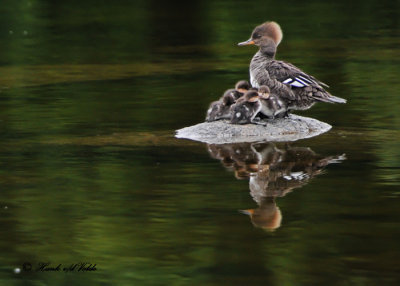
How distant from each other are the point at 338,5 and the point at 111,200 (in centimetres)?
1746

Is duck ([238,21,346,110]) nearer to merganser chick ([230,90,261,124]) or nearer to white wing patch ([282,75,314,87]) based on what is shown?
white wing patch ([282,75,314,87])

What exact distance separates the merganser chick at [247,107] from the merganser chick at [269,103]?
81 mm

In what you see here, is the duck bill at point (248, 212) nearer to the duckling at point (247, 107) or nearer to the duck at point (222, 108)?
the duckling at point (247, 107)

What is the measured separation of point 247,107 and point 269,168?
4.96 feet

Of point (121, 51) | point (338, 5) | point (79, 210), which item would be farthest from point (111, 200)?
point (338, 5)

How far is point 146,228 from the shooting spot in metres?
6.75

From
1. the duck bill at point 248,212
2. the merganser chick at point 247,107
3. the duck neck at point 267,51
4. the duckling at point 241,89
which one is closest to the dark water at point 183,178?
the duck bill at point 248,212

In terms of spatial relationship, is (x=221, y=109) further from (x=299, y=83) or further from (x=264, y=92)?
(x=299, y=83)

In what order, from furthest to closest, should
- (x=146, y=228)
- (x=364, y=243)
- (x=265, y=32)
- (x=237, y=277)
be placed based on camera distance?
1. (x=265, y=32)
2. (x=146, y=228)
3. (x=364, y=243)
4. (x=237, y=277)

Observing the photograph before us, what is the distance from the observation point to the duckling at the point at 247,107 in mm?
10031

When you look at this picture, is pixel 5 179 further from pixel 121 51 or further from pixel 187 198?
pixel 121 51

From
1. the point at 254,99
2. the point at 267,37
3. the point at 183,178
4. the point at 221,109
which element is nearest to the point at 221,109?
the point at 221,109

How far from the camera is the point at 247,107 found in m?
10.0

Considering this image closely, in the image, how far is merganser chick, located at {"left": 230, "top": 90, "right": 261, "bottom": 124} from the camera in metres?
10.0
